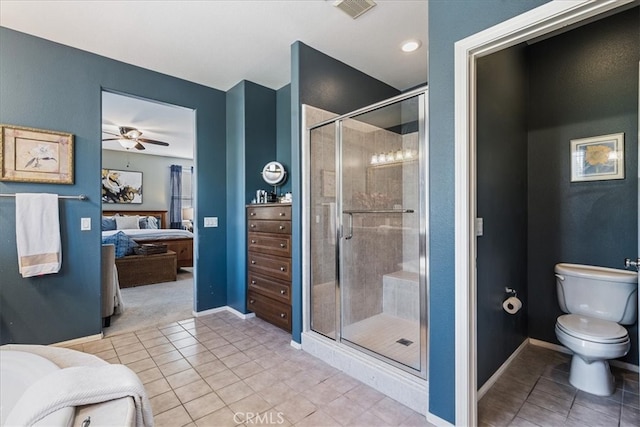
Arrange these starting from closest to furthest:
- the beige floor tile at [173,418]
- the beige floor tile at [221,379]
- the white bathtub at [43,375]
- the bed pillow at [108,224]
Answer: the white bathtub at [43,375] < the beige floor tile at [173,418] < the beige floor tile at [221,379] < the bed pillow at [108,224]

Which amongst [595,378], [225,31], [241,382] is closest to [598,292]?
[595,378]

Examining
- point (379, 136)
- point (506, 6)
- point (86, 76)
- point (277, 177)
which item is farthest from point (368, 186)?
point (86, 76)

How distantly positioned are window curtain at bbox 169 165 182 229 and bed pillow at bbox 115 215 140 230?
1.00m

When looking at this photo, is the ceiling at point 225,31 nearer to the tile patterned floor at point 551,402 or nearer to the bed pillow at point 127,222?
the tile patterned floor at point 551,402

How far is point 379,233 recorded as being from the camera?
9.62ft

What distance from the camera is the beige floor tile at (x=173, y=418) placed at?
1.64 m

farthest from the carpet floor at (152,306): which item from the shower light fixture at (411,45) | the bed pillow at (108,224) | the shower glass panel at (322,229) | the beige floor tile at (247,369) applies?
the shower light fixture at (411,45)

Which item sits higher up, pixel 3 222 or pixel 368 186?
pixel 368 186

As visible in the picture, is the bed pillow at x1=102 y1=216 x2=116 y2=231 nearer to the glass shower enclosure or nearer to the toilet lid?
the glass shower enclosure

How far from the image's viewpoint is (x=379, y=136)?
2.76 m

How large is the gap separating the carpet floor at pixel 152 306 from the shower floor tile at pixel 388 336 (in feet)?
6.61

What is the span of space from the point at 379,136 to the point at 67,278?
311 centimetres

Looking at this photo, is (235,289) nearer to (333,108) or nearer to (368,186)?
(368,186)

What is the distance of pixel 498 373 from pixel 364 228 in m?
1.49
